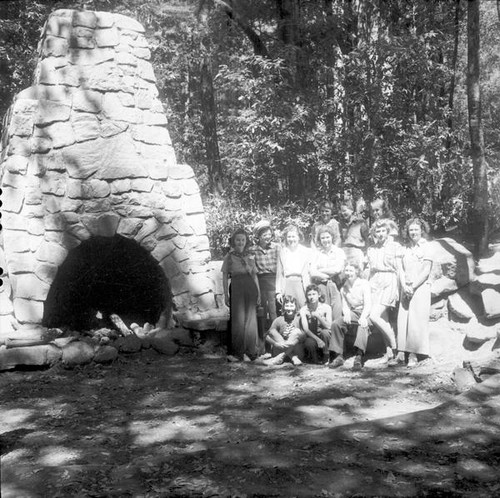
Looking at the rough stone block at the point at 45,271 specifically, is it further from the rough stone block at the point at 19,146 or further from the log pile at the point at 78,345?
the rough stone block at the point at 19,146

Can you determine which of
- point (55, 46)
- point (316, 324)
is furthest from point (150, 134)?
point (316, 324)

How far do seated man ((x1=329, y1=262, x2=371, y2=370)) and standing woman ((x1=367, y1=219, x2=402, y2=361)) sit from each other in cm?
13

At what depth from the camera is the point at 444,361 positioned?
687 centimetres

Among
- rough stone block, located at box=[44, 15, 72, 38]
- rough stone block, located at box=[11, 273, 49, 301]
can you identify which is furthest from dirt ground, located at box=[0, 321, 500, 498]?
rough stone block, located at box=[44, 15, 72, 38]

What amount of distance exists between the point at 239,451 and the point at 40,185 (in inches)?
191

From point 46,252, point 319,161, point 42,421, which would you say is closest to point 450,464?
point 42,421

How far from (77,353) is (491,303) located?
474cm

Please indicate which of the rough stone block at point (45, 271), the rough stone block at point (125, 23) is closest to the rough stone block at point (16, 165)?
the rough stone block at point (45, 271)

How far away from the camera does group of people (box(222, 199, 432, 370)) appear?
6793mm

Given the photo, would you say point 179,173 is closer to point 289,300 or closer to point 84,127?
point 84,127

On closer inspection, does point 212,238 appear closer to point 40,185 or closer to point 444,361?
point 40,185

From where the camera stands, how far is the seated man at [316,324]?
694cm

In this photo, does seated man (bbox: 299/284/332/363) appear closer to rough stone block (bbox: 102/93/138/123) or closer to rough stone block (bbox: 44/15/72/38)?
rough stone block (bbox: 102/93/138/123)

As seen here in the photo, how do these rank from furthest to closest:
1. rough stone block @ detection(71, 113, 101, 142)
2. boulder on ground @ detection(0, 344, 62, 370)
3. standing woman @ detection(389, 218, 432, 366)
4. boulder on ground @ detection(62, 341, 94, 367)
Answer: rough stone block @ detection(71, 113, 101, 142), boulder on ground @ detection(62, 341, 94, 367), standing woman @ detection(389, 218, 432, 366), boulder on ground @ detection(0, 344, 62, 370)
